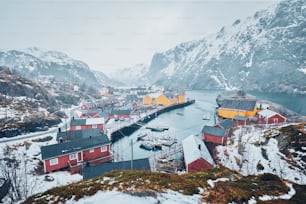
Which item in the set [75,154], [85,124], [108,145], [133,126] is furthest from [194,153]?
[133,126]

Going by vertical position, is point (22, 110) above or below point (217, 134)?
above

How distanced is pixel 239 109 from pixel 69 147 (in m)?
41.2

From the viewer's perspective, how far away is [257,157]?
917 inches

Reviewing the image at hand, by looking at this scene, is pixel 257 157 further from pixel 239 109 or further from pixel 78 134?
pixel 78 134

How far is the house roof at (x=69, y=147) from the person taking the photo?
23484mm

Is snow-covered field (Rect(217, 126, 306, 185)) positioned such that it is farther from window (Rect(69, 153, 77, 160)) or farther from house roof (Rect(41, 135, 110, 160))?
window (Rect(69, 153, 77, 160))

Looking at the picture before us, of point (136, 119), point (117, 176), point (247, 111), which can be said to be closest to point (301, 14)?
point (247, 111)

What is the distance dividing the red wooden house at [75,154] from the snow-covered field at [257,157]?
18105mm

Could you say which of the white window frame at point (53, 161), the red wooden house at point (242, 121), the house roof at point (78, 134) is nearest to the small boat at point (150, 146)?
the house roof at point (78, 134)

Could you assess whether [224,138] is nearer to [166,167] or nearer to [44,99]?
[166,167]

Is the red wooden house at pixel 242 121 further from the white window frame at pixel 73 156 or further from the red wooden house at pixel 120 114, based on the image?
the white window frame at pixel 73 156

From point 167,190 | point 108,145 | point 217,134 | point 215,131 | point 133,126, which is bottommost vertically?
point 133,126

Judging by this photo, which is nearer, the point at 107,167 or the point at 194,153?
the point at 107,167

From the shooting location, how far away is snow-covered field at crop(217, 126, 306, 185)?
61.8ft
